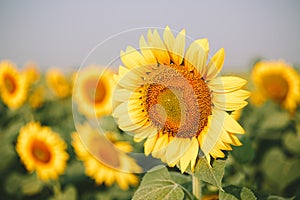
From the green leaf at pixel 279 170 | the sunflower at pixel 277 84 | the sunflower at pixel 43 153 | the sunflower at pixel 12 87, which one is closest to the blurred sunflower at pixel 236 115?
the green leaf at pixel 279 170

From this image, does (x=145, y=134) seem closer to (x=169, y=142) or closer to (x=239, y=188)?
(x=169, y=142)

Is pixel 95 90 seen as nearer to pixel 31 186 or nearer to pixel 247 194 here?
pixel 31 186

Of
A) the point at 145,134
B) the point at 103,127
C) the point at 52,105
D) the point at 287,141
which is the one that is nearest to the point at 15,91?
the point at 52,105

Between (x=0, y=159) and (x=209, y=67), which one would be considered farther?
(x=0, y=159)

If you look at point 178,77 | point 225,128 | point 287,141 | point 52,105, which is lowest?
point 52,105

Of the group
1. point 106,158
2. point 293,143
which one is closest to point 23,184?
point 106,158

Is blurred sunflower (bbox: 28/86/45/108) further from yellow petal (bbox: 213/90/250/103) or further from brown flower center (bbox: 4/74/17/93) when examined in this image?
yellow petal (bbox: 213/90/250/103)

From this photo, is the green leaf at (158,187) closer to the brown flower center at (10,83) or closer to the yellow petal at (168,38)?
the yellow petal at (168,38)

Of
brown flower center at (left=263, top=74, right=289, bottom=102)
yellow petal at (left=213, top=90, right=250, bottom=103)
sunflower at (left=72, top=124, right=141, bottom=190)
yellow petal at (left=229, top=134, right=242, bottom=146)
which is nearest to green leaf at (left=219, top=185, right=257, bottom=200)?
yellow petal at (left=229, top=134, right=242, bottom=146)
